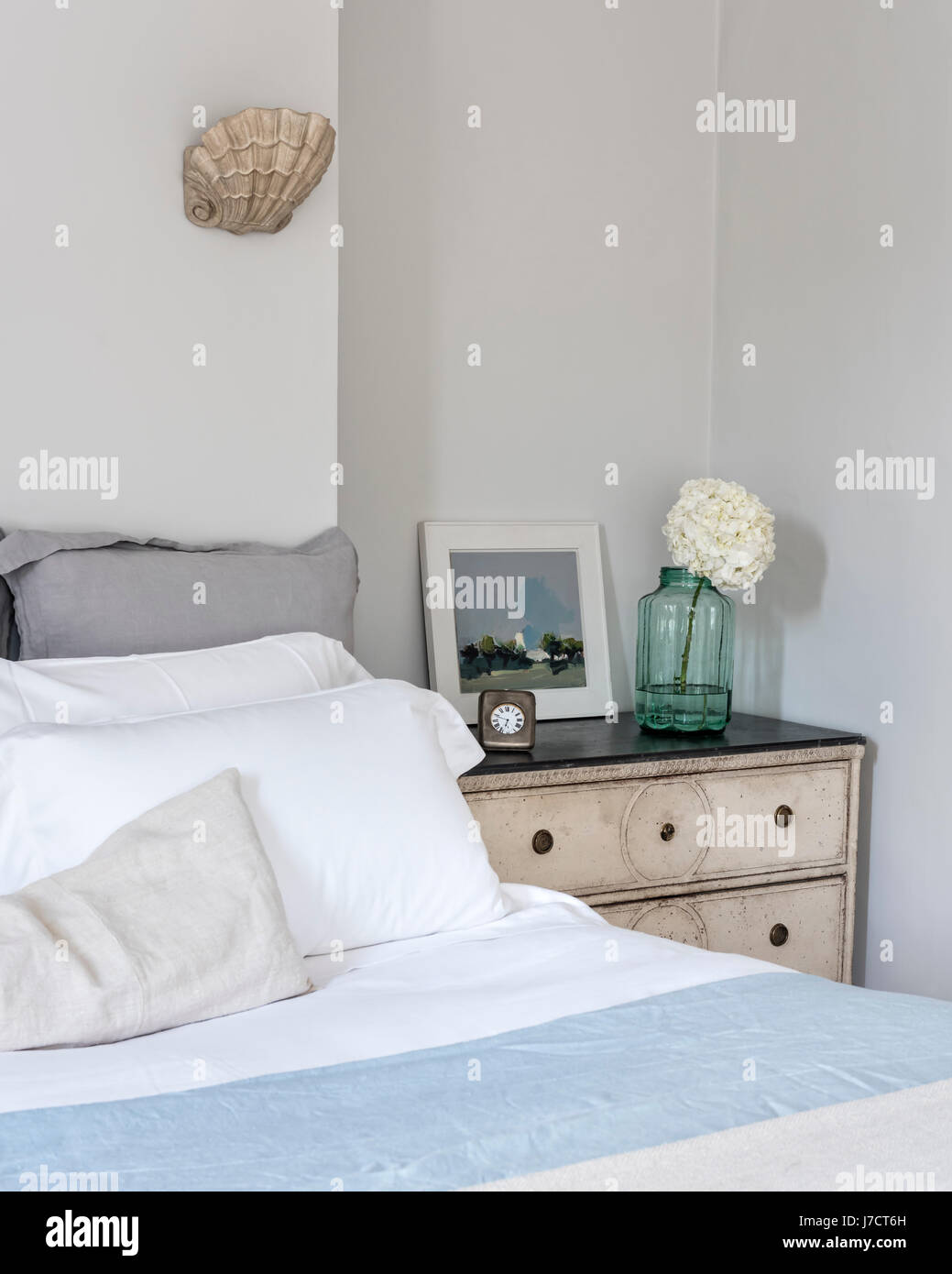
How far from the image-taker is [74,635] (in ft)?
6.55

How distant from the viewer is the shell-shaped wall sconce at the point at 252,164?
7.07 feet

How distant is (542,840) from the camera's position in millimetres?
2420

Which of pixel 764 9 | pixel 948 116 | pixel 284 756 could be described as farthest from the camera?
pixel 764 9

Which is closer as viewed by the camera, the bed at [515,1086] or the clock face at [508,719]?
the bed at [515,1086]

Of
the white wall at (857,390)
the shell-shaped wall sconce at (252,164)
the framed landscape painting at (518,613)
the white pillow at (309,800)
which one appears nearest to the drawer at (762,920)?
the white wall at (857,390)

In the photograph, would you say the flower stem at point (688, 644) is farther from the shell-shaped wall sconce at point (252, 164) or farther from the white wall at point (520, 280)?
the shell-shaped wall sconce at point (252, 164)

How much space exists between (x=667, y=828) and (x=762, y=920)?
0.34 meters

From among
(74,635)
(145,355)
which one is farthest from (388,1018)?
(145,355)

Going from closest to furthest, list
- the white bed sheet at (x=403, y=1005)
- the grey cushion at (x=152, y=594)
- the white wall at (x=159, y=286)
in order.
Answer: the white bed sheet at (x=403, y=1005), the grey cushion at (x=152, y=594), the white wall at (x=159, y=286)

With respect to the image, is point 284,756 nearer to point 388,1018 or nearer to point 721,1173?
point 388,1018

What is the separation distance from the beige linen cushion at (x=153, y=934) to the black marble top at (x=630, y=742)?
86 centimetres

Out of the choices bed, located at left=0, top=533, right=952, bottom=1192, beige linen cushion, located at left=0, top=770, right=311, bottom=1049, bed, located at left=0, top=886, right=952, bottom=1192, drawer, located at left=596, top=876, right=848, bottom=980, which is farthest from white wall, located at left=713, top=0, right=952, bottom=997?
beige linen cushion, located at left=0, top=770, right=311, bottom=1049

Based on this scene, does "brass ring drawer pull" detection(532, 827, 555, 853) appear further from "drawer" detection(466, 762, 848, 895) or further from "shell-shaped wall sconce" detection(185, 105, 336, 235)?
"shell-shaped wall sconce" detection(185, 105, 336, 235)
